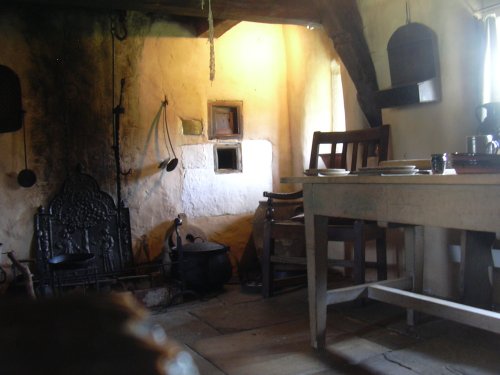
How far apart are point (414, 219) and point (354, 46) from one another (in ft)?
6.78

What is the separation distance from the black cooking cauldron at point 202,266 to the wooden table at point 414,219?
140 centimetres

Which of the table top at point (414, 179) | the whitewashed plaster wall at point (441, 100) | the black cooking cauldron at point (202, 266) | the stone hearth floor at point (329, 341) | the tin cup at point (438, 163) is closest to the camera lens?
the table top at point (414, 179)

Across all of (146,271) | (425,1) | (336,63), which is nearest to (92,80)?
(146,271)

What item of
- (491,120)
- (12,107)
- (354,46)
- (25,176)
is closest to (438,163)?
(491,120)

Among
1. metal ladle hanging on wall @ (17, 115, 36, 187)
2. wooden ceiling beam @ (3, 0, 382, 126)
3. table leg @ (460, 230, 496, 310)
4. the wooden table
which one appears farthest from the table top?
metal ladle hanging on wall @ (17, 115, 36, 187)

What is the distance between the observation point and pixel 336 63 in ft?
14.2

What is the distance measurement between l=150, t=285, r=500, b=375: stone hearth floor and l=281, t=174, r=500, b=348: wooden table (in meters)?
0.20

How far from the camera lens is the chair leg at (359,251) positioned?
119 inches

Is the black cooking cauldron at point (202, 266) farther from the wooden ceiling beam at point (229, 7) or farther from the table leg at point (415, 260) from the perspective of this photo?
the wooden ceiling beam at point (229, 7)

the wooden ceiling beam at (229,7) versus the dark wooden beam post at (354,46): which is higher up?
the wooden ceiling beam at (229,7)

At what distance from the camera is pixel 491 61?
9.09ft

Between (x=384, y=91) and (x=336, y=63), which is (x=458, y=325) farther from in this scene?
(x=336, y=63)

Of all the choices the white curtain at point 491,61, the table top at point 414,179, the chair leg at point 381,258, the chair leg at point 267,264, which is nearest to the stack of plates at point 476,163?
the table top at point 414,179

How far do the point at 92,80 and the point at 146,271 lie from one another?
1.72m
